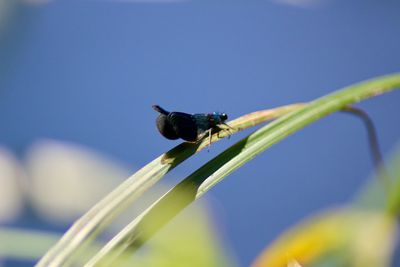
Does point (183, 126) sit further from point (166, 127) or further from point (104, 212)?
point (104, 212)

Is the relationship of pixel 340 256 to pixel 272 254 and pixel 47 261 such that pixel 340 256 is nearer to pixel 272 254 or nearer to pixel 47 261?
pixel 272 254

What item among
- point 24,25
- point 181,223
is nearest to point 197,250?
point 181,223

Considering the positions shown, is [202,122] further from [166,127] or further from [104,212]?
[104,212]

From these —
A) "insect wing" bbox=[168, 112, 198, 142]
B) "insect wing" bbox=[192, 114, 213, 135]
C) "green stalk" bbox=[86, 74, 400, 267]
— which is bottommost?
"green stalk" bbox=[86, 74, 400, 267]

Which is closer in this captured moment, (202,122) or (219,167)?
(219,167)

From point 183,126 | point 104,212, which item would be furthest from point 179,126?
point 104,212
